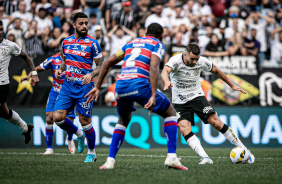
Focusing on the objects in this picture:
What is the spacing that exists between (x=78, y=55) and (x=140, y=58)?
2371 mm

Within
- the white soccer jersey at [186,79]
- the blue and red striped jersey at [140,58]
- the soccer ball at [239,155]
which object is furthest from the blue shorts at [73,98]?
the soccer ball at [239,155]

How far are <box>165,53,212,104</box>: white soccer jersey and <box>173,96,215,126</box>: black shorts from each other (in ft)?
0.28

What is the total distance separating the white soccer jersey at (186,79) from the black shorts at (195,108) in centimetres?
8

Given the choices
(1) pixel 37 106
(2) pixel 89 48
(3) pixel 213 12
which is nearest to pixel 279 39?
(3) pixel 213 12

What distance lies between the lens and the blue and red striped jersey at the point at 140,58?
6660 millimetres

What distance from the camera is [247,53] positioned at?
17094 mm

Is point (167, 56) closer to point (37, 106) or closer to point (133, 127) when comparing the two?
point (133, 127)

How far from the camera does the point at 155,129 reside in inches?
554

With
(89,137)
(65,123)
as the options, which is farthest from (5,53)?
(89,137)

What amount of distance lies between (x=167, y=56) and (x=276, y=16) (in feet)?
21.9

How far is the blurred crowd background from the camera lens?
16.0 meters

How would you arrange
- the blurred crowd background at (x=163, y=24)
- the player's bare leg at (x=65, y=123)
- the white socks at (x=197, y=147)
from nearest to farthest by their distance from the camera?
1. the white socks at (x=197, y=147)
2. the player's bare leg at (x=65, y=123)
3. the blurred crowd background at (x=163, y=24)

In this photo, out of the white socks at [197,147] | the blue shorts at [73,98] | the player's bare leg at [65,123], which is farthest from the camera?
the player's bare leg at [65,123]

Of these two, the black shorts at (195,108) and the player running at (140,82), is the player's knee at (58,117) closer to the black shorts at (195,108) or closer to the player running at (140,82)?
the player running at (140,82)
